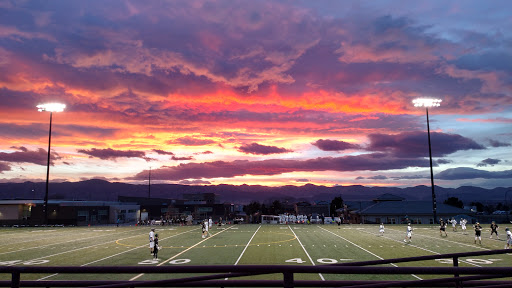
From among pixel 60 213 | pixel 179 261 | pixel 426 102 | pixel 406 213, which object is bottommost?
pixel 179 261

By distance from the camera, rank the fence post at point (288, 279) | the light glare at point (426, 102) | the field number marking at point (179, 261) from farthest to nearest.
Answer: the light glare at point (426, 102) → the field number marking at point (179, 261) → the fence post at point (288, 279)

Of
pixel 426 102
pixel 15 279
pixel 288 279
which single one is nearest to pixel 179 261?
pixel 15 279

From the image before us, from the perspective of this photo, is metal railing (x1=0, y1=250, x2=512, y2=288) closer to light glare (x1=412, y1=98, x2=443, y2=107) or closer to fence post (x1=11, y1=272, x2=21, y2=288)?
fence post (x1=11, y1=272, x2=21, y2=288)

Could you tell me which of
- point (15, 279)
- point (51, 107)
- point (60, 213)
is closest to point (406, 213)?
point (51, 107)

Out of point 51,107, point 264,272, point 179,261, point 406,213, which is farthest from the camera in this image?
point 406,213

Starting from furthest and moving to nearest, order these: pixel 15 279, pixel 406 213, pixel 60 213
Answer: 1. pixel 60 213
2. pixel 406 213
3. pixel 15 279

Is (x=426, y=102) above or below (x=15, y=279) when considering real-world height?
above

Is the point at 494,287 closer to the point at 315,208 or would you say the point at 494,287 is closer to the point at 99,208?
the point at 99,208

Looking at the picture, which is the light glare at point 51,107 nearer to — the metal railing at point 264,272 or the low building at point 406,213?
the low building at point 406,213

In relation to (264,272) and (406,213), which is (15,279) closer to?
(264,272)

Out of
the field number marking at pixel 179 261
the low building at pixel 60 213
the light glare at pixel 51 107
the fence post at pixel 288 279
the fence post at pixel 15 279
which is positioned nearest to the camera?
the fence post at pixel 288 279

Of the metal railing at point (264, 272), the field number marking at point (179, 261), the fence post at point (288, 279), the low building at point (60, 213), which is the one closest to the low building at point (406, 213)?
the low building at point (60, 213)

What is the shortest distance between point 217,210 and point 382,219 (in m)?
89.7

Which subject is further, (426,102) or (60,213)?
(60,213)
